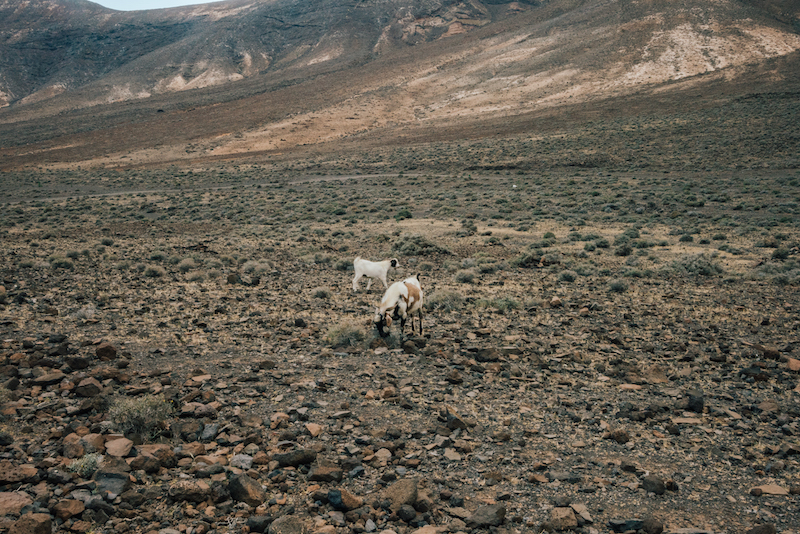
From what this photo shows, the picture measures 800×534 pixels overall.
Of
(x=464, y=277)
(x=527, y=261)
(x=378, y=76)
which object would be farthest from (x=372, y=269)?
(x=378, y=76)

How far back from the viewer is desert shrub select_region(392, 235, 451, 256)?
56.3 ft

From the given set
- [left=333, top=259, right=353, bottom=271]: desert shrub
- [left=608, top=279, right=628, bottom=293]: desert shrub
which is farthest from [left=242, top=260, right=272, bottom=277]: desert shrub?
[left=608, top=279, right=628, bottom=293]: desert shrub

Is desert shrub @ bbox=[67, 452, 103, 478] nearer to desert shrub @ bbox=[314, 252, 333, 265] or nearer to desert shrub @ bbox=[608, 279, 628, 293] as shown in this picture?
desert shrub @ bbox=[608, 279, 628, 293]

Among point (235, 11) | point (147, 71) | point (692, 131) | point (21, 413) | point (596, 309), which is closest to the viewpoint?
point (21, 413)

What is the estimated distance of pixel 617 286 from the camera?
11.9m

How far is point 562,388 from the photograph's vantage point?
22.0ft

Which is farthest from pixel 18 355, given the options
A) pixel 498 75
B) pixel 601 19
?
pixel 601 19

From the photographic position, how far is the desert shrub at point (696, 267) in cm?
1341

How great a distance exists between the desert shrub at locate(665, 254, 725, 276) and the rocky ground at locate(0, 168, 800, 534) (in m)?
0.08

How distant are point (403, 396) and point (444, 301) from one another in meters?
4.59

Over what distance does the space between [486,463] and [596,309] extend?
648cm

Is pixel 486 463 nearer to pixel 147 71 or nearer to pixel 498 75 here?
pixel 498 75

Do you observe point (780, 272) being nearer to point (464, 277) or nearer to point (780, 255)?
point (780, 255)

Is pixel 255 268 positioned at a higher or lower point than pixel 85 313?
lower
